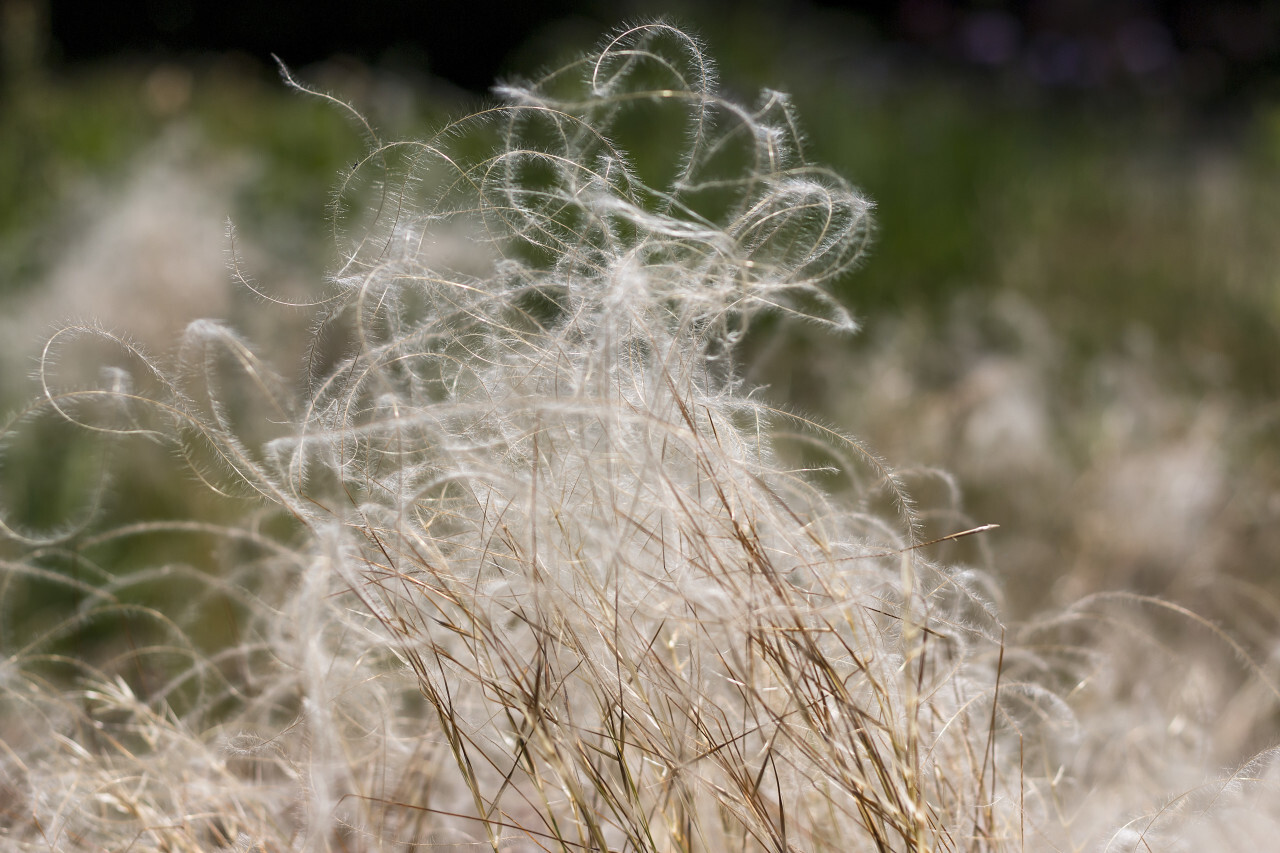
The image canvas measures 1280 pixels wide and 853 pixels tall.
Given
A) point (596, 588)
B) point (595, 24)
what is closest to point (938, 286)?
point (596, 588)

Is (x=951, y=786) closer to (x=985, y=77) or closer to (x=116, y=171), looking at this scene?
(x=116, y=171)

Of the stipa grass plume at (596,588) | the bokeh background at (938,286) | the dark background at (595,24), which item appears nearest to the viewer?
the stipa grass plume at (596,588)

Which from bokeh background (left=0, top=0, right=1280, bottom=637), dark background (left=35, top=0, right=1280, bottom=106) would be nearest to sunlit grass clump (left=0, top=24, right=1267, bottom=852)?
bokeh background (left=0, top=0, right=1280, bottom=637)

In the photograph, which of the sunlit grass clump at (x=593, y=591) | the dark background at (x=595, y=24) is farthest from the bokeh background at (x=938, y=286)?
Result: the dark background at (x=595, y=24)

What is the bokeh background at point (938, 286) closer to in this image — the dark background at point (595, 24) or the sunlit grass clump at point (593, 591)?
the sunlit grass clump at point (593, 591)

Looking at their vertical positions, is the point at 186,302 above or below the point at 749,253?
below

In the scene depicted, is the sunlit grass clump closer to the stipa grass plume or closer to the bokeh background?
the stipa grass plume

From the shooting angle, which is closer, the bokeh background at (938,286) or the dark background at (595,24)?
the bokeh background at (938,286)

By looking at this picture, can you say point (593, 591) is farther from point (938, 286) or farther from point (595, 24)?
point (595, 24)

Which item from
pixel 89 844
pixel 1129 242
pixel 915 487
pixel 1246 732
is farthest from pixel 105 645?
pixel 1129 242
